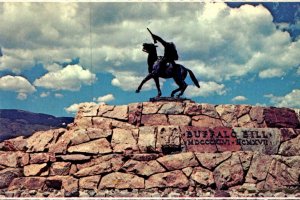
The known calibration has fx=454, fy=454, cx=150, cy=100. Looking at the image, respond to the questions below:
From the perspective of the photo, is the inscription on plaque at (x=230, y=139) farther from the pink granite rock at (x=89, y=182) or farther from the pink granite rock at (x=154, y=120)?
the pink granite rock at (x=89, y=182)

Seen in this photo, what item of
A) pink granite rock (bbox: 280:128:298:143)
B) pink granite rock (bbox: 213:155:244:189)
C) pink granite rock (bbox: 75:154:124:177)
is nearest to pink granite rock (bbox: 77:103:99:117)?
pink granite rock (bbox: 75:154:124:177)

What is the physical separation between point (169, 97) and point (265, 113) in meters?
2.99

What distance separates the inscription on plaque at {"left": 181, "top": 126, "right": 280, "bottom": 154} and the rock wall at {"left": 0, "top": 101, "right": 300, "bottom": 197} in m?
0.03

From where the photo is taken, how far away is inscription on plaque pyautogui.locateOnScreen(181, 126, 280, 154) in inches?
496

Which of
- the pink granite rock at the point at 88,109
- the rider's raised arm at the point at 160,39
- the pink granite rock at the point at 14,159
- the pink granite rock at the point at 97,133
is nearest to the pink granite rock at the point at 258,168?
the pink granite rock at the point at 97,133

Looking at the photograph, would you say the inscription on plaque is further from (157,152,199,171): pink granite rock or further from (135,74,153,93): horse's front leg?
(135,74,153,93): horse's front leg

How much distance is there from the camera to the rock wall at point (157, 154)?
11.8 meters

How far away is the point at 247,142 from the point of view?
13.1 m

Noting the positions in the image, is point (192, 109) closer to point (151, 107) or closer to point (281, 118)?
point (151, 107)

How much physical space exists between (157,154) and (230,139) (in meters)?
2.24

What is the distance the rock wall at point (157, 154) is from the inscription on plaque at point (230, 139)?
0.03 m

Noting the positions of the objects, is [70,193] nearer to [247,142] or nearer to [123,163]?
[123,163]

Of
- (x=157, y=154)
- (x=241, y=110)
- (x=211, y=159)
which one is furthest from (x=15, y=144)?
(x=241, y=110)

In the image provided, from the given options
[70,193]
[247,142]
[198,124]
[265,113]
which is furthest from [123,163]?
[265,113]
